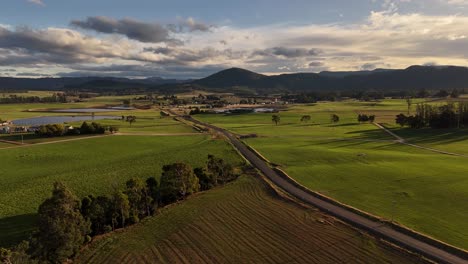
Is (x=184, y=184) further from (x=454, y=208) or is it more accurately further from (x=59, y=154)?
(x=59, y=154)

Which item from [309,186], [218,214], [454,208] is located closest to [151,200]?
[218,214]

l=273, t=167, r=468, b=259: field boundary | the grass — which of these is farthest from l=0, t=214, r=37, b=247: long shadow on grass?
l=273, t=167, r=468, b=259: field boundary

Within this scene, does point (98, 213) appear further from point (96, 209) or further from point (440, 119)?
point (440, 119)

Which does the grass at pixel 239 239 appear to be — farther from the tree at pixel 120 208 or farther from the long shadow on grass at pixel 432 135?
the long shadow on grass at pixel 432 135

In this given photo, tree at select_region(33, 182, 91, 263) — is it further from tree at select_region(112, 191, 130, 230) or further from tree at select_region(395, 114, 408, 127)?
tree at select_region(395, 114, 408, 127)

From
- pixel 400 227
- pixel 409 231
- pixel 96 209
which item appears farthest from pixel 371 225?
pixel 96 209

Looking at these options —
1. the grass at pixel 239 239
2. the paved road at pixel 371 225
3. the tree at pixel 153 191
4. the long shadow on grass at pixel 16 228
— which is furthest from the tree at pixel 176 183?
the long shadow on grass at pixel 16 228
